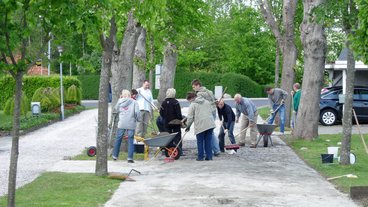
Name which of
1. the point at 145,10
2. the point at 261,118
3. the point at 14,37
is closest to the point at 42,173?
the point at 145,10

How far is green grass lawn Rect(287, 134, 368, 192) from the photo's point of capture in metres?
14.0

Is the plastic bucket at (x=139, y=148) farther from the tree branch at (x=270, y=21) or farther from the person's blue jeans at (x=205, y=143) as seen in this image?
the tree branch at (x=270, y=21)

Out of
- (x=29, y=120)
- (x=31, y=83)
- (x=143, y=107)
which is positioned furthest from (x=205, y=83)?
(x=143, y=107)

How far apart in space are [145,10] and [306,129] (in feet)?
33.6

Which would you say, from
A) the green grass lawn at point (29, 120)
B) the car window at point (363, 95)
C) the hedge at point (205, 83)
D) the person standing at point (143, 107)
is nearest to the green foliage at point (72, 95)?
the green grass lawn at point (29, 120)

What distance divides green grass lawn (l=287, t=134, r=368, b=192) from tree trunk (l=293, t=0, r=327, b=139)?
45 cm

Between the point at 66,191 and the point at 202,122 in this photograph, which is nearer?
the point at 66,191

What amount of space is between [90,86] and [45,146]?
1672 inches

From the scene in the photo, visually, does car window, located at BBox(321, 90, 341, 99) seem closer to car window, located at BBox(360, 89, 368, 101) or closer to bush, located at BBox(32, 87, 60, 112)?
car window, located at BBox(360, 89, 368, 101)

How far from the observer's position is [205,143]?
18.1 metres

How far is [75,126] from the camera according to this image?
98.9 feet

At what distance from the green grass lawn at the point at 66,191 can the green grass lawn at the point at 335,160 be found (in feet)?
13.8

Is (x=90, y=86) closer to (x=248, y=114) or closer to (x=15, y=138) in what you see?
(x=248, y=114)

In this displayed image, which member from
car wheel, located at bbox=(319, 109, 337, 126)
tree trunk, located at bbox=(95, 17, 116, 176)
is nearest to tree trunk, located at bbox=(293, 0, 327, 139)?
car wheel, located at bbox=(319, 109, 337, 126)
